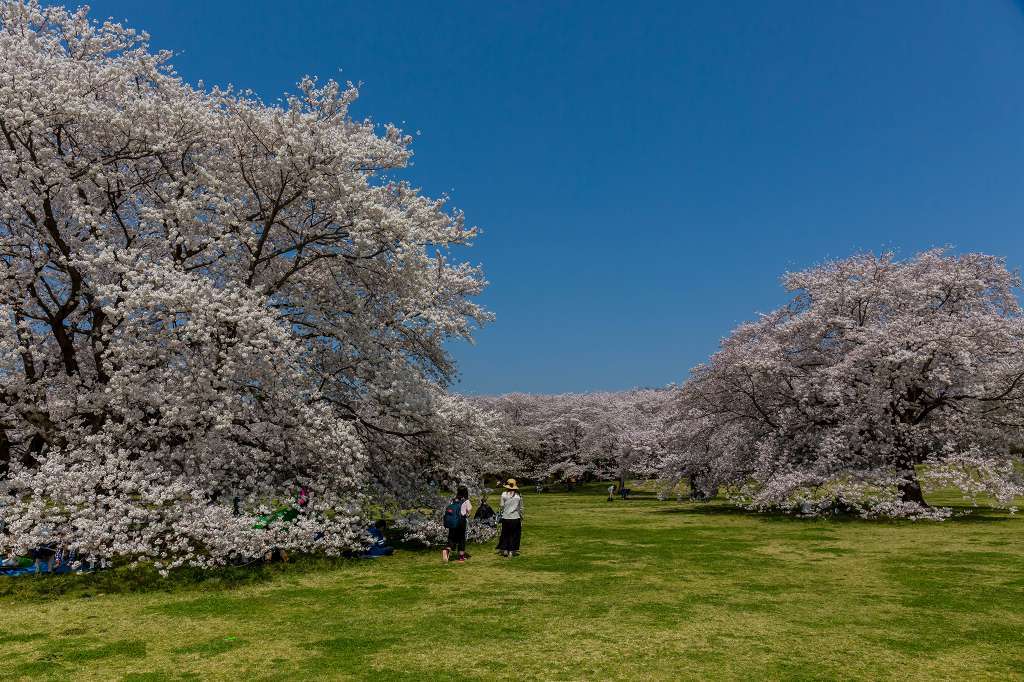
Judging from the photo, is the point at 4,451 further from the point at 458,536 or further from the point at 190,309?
the point at 458,536

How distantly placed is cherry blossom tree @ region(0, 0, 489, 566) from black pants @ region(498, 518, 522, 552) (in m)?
3.19

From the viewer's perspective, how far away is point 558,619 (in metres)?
10.6

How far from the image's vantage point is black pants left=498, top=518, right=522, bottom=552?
16.7 metres

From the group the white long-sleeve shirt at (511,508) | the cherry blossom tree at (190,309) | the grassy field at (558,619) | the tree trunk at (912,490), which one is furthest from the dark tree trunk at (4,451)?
the tree trunk at (912,490)

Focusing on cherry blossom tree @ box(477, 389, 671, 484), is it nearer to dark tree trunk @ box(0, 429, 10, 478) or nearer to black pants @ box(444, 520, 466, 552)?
black pants @ box(444, 520, 466, 552)

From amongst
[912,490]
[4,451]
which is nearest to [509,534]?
[4,451]

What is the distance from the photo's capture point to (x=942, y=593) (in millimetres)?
11891

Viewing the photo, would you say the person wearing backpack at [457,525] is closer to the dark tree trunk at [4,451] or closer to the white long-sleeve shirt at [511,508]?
the white long-sleeve shirt at [511,508]

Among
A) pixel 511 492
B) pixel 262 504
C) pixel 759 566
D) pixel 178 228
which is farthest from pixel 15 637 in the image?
pixel 759 566

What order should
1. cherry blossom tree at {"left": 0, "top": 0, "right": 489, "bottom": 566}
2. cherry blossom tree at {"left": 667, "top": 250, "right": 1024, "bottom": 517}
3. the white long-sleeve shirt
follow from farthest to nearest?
cherry blossom tree at {"left": 667, "top": 250, "right": 1024, "bottom": 517}, the white long-sleeve shirt, cherry blossom tree at {"left": 0, "top": 0, "right": 489, "bottom": 566}

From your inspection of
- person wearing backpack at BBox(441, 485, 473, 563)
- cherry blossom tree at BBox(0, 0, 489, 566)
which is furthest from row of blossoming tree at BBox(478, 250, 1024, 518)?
cherry blossom tree at BBox(0, 0, 489, 566)

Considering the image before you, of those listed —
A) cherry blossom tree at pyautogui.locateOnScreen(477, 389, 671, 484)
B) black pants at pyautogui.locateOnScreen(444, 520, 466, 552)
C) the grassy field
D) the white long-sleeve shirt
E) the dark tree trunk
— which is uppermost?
cherry blossom tree at pyautogui.locateOnScreen(477, 389, 671, 484)

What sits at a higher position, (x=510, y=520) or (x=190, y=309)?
(x=190, y=309)

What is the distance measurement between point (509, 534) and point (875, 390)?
15.5m
